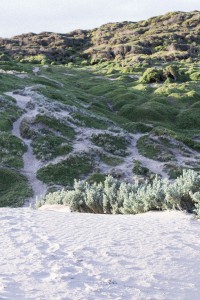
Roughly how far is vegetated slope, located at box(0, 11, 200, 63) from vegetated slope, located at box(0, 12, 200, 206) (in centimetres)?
5968

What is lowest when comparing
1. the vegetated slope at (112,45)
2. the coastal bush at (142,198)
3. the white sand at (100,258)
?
the white sand at (100,258)

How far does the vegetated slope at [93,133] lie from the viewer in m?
35.3

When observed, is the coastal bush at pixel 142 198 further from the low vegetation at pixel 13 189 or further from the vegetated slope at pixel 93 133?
the vegetated slope at pixel 93 133

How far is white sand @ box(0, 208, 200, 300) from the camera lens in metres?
7.37

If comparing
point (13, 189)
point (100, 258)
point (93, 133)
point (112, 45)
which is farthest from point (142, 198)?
point (112, 45)

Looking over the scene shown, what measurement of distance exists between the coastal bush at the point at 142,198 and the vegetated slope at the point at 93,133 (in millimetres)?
10839

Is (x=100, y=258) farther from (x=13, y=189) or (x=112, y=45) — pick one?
(x=112, y=45)

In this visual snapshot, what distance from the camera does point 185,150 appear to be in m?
42.6

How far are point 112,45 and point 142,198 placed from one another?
152790 millimetres

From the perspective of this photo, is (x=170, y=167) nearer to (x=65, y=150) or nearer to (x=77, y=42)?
(x=65, y=150)

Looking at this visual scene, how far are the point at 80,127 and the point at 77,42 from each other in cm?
14007

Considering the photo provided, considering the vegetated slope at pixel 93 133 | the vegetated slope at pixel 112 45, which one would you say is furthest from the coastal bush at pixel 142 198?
the vegetated slope at pixel 112 45

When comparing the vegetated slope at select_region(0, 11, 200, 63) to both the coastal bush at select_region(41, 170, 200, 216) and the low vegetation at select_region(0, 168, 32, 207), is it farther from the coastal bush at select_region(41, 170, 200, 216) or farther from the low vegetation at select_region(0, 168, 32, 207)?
the coastal bush at select_region(41, 170, 200, 216)

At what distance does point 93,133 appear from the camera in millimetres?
44469
